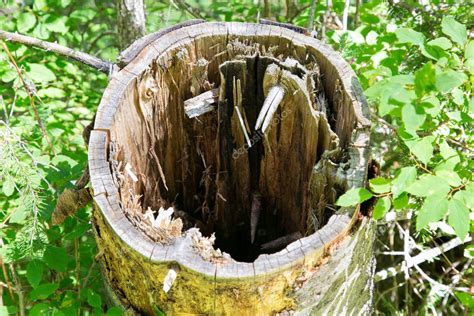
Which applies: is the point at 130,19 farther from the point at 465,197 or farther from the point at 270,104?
the point at 465,197

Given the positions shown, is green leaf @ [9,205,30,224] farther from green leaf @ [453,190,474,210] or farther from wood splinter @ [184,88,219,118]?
green leaf @ [453,190,474,210]

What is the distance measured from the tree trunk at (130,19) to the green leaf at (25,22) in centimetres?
48

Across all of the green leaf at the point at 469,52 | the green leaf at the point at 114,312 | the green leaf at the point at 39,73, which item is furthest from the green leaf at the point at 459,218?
the green leaf at the point at 39,73

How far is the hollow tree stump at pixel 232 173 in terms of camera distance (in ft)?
5.68

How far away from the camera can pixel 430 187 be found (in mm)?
1680

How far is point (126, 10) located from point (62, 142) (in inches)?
31.7

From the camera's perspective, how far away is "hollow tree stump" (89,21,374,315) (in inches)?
68.2

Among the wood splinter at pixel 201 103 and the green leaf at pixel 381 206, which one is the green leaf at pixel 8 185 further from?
the green leaf at pixel 381 206

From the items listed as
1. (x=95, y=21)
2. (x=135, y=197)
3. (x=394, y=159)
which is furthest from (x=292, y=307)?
(x=95, y=21)

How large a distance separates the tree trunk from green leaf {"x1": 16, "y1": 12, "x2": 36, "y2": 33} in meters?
0.48

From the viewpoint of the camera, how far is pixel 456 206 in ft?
5.49

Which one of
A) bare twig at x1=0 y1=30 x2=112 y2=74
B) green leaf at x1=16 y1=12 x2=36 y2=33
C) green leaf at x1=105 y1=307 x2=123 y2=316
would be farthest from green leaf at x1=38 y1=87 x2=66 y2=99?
green leaf at x1=105 y1=307 x2=123 y2=316

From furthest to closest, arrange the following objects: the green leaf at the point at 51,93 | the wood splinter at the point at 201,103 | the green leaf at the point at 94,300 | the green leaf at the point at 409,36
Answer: the green leaf at the point at 51,93 < the wood splinter at the point at 201,103 < the green leaf at the point at 94,300 < the green leaf at the point at 409,36

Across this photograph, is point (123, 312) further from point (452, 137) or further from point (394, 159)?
point (394, 159)
